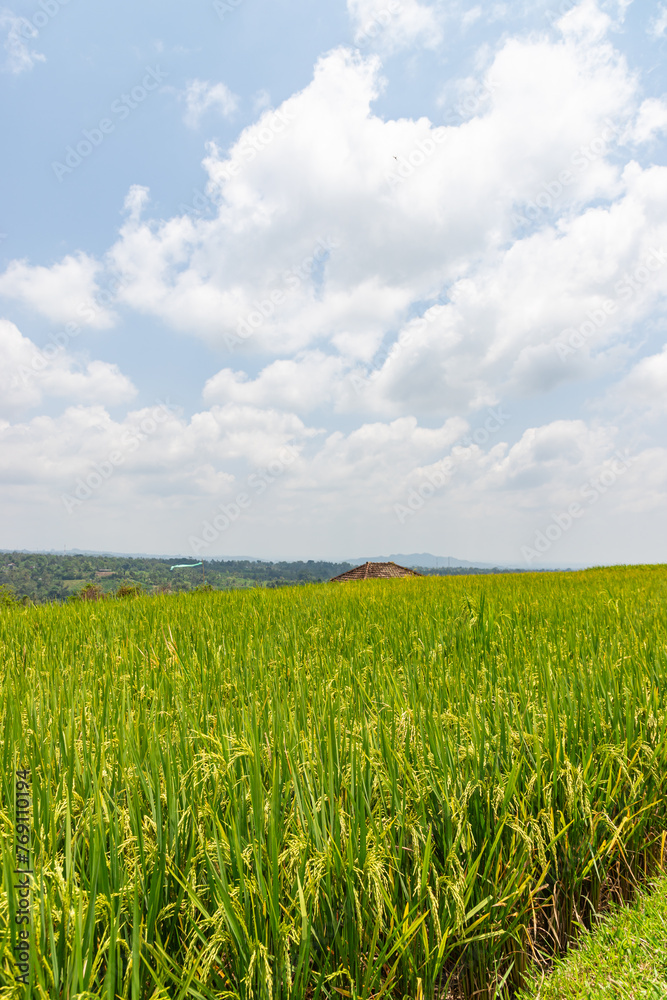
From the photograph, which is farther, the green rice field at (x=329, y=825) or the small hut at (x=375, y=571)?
the small hut at (x=375, y=571)

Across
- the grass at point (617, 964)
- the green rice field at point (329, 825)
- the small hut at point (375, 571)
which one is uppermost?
the green rice field at point (329, 825)

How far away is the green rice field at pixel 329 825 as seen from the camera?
1.16 meters

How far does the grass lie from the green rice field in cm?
9

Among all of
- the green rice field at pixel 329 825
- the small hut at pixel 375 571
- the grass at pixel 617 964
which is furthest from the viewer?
the small hut at pixel 375 571

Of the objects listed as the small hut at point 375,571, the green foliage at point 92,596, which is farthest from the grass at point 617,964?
the small hut at point 375,571

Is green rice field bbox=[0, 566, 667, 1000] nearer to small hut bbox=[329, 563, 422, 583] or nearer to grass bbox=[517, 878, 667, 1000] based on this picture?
grass bbox=[517, 878, 667, 1000]

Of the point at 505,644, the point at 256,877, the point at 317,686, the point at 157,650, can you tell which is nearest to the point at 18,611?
the point at 157,650

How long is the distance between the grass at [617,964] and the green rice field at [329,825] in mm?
94

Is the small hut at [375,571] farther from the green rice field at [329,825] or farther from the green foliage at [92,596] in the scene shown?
the green rice field at [329,825]

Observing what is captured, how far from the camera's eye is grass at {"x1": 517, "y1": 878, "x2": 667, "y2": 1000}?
139 centimetres

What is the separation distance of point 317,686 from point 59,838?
1321 mm

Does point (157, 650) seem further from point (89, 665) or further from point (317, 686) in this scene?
point (317, 686)

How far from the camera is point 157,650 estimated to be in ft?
12.5

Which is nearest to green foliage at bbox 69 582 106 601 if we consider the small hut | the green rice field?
the green rice field
